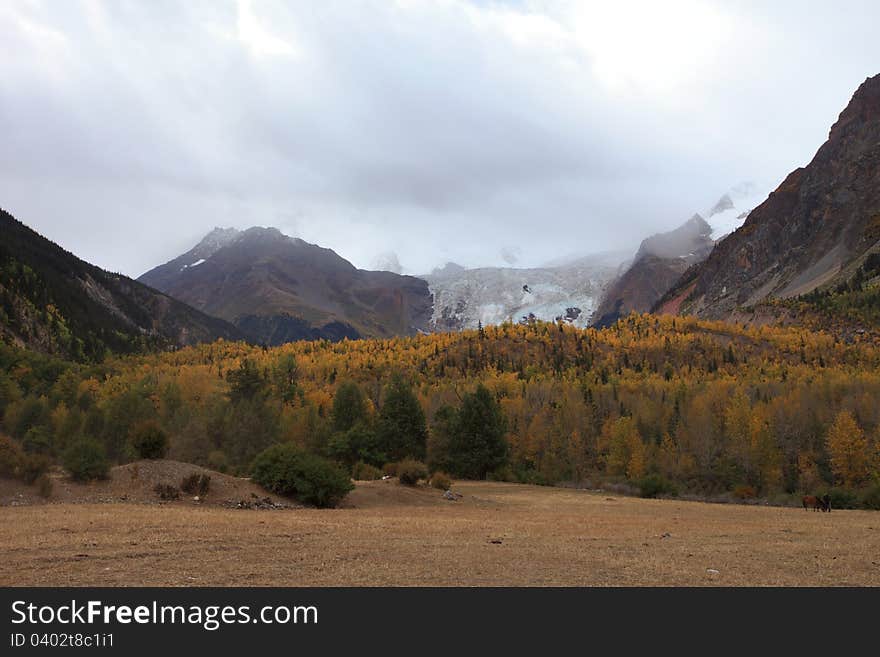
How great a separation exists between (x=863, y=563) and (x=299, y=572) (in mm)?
12499

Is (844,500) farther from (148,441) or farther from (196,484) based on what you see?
(148,441)

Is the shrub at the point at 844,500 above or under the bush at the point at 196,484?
under

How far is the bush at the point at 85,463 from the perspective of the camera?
26.8 metres

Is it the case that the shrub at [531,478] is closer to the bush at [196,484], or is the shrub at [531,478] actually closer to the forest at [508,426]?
the forest at [508,426]

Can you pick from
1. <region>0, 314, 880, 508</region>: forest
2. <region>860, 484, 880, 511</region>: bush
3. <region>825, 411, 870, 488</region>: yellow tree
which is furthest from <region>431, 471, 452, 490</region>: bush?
<region>825, 411, 870, 488</region>: yellow tree

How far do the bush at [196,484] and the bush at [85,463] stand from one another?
10.9ft

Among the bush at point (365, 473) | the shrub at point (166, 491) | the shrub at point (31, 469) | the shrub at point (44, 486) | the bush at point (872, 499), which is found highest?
the shrub at point (31, 469)

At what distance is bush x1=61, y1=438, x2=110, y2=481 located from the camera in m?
26.8

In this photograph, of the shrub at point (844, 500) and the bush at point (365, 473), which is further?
the shrub at point (844, 500)

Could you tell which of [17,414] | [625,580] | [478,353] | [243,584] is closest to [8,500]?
[243,584]

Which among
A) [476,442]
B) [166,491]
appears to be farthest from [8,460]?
[476,442]

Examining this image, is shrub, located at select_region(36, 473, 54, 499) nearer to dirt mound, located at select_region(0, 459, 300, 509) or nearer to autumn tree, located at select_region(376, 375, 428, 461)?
dirt mound, located at select_region(0, 459, 300, 509)

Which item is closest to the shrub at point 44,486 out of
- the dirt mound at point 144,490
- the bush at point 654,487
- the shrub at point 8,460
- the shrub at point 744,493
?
the dirt mound at point 144,490
